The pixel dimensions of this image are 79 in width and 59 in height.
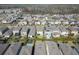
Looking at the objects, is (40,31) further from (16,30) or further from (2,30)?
(2,30)

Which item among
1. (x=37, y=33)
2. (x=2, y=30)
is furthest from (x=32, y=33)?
(x=2, y=30)

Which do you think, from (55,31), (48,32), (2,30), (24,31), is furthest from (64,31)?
(2,30)

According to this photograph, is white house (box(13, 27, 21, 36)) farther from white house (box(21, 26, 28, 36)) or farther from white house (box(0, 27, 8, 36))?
white house (box(0, 27, 8, 36))

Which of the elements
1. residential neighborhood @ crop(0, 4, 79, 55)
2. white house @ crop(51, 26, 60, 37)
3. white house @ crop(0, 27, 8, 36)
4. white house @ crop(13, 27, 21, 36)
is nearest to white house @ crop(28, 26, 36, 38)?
residential neighborhood @ crop(0, 4, 79, 55)

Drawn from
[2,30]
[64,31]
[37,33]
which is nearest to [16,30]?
[2,30]

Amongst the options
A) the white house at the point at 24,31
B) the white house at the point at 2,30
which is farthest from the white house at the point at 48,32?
the white house at the point at 2,30

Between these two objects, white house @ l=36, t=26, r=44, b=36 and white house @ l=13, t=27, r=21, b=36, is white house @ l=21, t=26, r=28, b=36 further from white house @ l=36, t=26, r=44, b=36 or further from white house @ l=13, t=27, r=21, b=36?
white house @ l=36, t=26, r=44, b=36

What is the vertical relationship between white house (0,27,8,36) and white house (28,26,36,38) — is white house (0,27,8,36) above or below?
above

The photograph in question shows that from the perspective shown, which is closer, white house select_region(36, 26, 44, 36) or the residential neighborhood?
the residential neighborhood

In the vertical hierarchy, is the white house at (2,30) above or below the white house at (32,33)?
above

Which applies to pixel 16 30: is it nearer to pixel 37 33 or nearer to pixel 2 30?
pixel 2 30

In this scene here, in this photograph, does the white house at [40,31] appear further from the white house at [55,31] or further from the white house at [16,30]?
the white house at [16,30]
